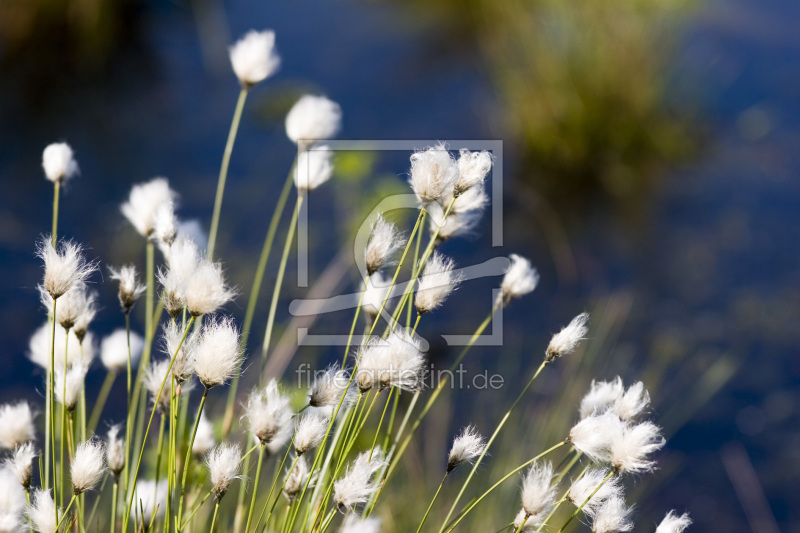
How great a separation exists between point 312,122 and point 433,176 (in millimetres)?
424

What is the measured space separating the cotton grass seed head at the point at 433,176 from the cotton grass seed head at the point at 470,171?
1cm

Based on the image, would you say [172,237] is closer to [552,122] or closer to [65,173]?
[65,173]

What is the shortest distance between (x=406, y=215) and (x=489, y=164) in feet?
4.69

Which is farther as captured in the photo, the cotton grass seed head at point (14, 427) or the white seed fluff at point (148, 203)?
the white seed fluff at point (148, 203)

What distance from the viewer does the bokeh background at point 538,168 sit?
237 centimetres

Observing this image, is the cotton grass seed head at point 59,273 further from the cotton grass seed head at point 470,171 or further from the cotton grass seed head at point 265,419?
the cotton grass seed head at point 470,171

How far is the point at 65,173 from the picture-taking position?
105cm

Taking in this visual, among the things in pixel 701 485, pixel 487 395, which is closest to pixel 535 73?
pixel 487 395

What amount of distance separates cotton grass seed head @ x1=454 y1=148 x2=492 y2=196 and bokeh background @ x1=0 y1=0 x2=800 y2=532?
3.68ft

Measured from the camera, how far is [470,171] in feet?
2.71

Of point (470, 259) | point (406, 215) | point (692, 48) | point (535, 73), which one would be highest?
point (692, 48)

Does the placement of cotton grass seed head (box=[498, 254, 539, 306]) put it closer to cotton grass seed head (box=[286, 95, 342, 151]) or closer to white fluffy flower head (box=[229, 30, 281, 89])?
cotton grass seed head (box=[286, 95, 342, 151])

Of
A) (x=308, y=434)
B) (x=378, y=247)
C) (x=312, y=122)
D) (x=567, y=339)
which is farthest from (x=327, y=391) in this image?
(x=312, y=122)

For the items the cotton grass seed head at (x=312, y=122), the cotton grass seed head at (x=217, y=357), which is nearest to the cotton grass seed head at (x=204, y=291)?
the cotton grass seed head at (x=217, y=357)
